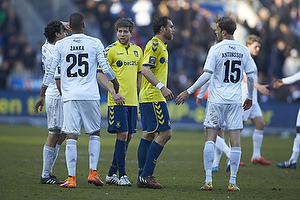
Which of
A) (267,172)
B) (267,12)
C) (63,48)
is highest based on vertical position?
(267,12)

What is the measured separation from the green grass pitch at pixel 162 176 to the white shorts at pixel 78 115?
82cm

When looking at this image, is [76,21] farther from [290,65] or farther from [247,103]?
[290,65]

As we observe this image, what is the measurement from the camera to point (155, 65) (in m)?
7.46

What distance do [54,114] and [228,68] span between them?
2.66 meters

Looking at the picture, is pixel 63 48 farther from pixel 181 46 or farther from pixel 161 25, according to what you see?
pixel 181 46

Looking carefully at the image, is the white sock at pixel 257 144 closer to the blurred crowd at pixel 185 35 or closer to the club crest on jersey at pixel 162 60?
the club crest on jersey at pixel 162 60

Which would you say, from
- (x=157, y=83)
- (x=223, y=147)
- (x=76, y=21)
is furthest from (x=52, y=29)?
(x=223, y=147)

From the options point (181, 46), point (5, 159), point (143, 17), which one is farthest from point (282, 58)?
point (5, 159)

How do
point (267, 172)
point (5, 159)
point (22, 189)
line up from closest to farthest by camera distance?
point (22, 189) < point (267, 172) < point (5, 159)

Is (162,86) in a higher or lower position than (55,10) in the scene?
lower

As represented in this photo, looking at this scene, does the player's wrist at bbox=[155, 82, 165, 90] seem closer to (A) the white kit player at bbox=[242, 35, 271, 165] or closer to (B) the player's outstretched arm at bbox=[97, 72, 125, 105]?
(B) the player's outstretched arm at bbox=[97, 72, 125, 105]

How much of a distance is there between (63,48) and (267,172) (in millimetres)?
4893

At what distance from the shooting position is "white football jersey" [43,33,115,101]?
718 centimetres

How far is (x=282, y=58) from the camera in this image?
2136 cm
